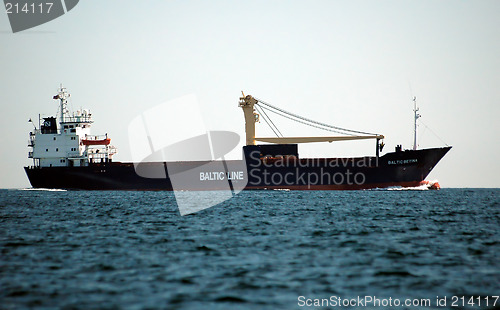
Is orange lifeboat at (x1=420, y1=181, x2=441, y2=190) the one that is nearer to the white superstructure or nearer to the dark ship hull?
the dark ship hull

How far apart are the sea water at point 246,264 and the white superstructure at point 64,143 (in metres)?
44.0

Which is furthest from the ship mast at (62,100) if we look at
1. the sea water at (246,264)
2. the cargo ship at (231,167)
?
the sea water at (246,264)

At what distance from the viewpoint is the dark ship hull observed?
56.1 metres

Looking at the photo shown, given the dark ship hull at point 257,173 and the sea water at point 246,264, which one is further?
the dark ship hull at point 257,173

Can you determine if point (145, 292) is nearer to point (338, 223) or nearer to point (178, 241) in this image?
point (178, 241)

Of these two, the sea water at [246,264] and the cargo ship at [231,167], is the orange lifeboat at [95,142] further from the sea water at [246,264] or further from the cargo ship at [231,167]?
the sea water at [246,264]

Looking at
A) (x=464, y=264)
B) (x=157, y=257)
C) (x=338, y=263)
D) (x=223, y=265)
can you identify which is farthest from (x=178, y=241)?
(x=464, y=264)

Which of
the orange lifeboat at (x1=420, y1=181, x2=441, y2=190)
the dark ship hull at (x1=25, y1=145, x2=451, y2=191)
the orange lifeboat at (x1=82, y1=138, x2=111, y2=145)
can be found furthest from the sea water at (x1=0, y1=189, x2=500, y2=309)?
the orange lifeboat at (x1=82, y1=138, x2=111, y2=145)

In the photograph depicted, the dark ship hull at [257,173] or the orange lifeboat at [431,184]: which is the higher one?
the dark ship hull at [257,173]

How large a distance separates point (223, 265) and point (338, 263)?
10.2 ft

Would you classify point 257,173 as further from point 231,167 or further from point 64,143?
point 64,143

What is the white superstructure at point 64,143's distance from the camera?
213 feet

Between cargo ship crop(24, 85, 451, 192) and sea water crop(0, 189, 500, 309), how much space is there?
33381 millimetres

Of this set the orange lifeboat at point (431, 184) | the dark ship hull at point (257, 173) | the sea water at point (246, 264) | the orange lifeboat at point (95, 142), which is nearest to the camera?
the sea water at point (246, 264)
